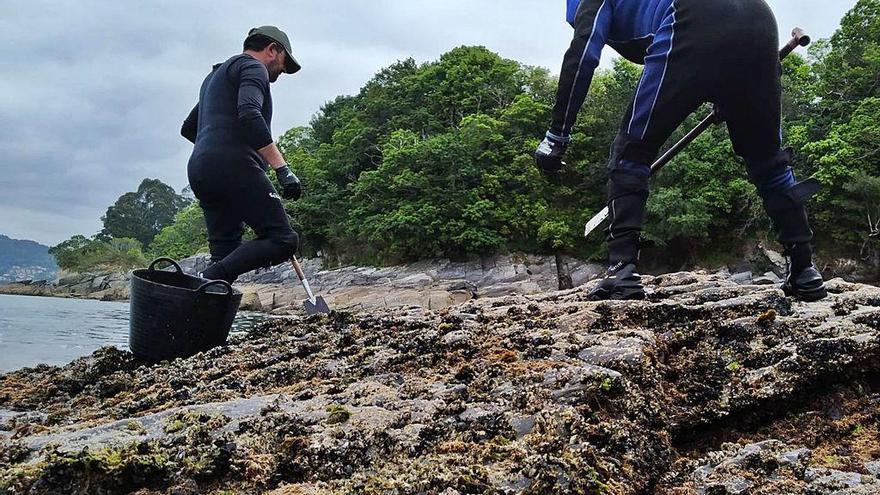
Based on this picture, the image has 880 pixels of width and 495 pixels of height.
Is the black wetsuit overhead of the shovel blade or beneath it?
overhead

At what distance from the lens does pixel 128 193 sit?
9262cm

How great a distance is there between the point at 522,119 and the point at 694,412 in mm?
35689

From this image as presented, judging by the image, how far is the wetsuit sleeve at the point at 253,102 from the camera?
12.6 feet

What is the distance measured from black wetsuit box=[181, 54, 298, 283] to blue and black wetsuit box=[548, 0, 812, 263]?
2160mm

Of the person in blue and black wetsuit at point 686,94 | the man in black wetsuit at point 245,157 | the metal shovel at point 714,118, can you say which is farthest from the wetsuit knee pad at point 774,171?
the man in black wetsuit at point 245,157

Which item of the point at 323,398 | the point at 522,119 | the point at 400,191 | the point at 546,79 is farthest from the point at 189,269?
the point at 323,398

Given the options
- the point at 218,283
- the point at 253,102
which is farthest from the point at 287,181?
the point at 218,283

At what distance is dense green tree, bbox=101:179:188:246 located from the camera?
88.4 m

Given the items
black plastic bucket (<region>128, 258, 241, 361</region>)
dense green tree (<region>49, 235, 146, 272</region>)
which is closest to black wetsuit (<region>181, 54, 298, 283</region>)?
black plastic bucket (<region>128, 258, 241, 361</region>)

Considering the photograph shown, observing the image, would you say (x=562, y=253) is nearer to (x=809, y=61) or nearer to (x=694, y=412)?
(x=809, y=61)

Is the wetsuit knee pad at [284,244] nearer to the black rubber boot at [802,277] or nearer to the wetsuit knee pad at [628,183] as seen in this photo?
the wetsuit knee pad at [628,183]

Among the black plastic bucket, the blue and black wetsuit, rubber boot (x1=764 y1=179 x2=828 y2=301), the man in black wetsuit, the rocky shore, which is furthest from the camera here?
the rocky shore

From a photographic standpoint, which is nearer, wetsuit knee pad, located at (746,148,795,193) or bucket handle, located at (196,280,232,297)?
wetsuit knee pad, located at (746,148,795,193)

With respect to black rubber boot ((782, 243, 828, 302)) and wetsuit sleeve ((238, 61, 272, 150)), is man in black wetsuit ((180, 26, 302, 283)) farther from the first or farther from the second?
black rubber boot ((782, 243, 828, 302))
